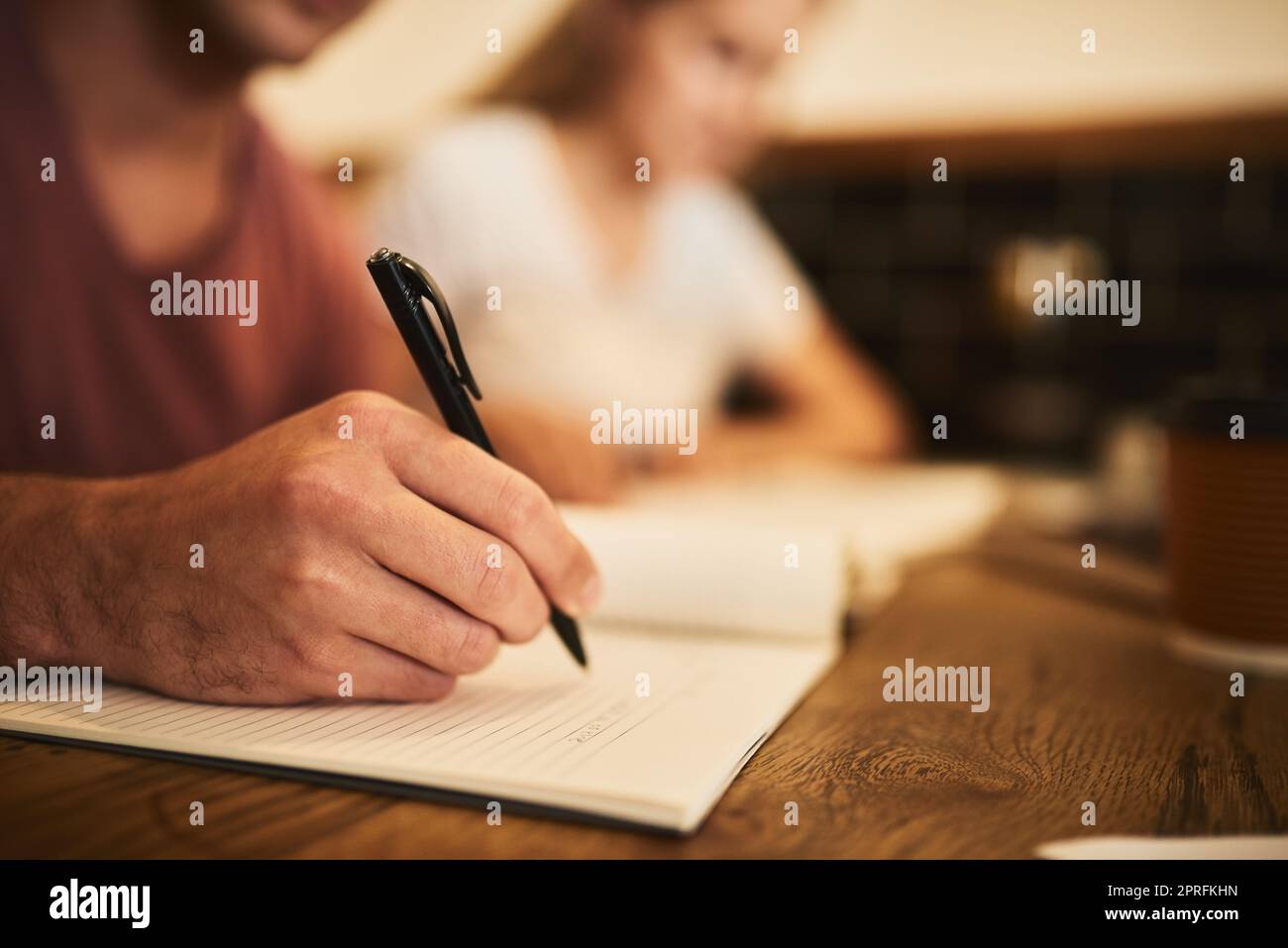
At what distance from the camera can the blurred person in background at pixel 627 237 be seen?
4.71 ft

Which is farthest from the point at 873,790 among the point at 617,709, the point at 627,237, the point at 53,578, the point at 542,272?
the point at 627,237

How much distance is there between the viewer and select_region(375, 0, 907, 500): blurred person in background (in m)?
1.44

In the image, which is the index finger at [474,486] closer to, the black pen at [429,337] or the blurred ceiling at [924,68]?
the black pen at [429,337]

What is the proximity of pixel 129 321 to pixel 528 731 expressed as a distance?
52 centimetres

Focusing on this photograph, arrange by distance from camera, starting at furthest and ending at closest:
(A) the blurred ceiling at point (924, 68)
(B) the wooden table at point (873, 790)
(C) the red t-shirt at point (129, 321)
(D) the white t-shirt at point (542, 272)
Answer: (A) the blurred ceiling at point (924, 68), (D) the white t-shirt at point (542, 272), (C) the red t-shirt at point (129, 321), (B) the wooden table at point (873, 790)

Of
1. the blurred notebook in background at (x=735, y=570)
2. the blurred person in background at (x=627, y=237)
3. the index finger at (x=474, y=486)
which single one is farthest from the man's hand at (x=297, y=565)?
the blurred person in background at (x=627, y=237)

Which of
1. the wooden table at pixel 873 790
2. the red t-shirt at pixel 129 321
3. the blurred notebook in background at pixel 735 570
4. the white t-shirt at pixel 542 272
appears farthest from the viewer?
the white t-shirt at pixel 542 272

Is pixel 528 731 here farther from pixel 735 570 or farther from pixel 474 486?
pixel 735 570

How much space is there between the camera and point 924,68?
1.85m

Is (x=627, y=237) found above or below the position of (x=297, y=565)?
above

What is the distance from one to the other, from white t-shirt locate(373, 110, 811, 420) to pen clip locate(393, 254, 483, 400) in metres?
0.91

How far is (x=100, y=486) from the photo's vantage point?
0.39 meters

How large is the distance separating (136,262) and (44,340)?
0.09m
